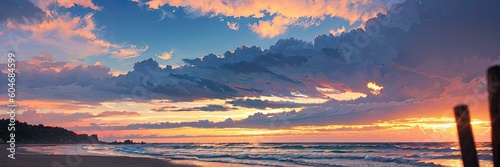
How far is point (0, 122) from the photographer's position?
111m

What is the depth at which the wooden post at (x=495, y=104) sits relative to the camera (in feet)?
14.9

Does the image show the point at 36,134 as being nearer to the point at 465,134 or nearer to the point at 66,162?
the point at 66,162

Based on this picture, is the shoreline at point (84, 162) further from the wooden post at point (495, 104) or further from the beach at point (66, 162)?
the wooden post at point (495, 104)

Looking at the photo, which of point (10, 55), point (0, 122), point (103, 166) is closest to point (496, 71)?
point (10, 55)

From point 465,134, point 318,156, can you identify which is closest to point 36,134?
point 318,156

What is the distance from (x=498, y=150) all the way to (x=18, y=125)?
146 metres

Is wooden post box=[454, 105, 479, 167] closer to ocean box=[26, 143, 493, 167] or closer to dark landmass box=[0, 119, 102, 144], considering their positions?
ocean box=[26, 143, 493, 167]

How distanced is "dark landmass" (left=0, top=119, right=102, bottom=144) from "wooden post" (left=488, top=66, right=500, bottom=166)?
108699 mm

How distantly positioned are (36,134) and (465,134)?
151 metres

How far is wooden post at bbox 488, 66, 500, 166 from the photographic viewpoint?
4547 mm

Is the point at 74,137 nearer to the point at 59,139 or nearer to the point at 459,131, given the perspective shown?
the point at 59,139

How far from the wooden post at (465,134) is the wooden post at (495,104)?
0.84 metres

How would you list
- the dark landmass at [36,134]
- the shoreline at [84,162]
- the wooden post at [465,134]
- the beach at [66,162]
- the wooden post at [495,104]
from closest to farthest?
1. the wooden post at [495,104]
2. the wooden post at [465,134]
3. the beach at [66,162]
4. the shoreline at [84,162]
5. the dark landmass at [36,134]

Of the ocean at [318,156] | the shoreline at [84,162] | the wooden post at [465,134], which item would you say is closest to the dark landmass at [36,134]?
the ocean at [318,156]
